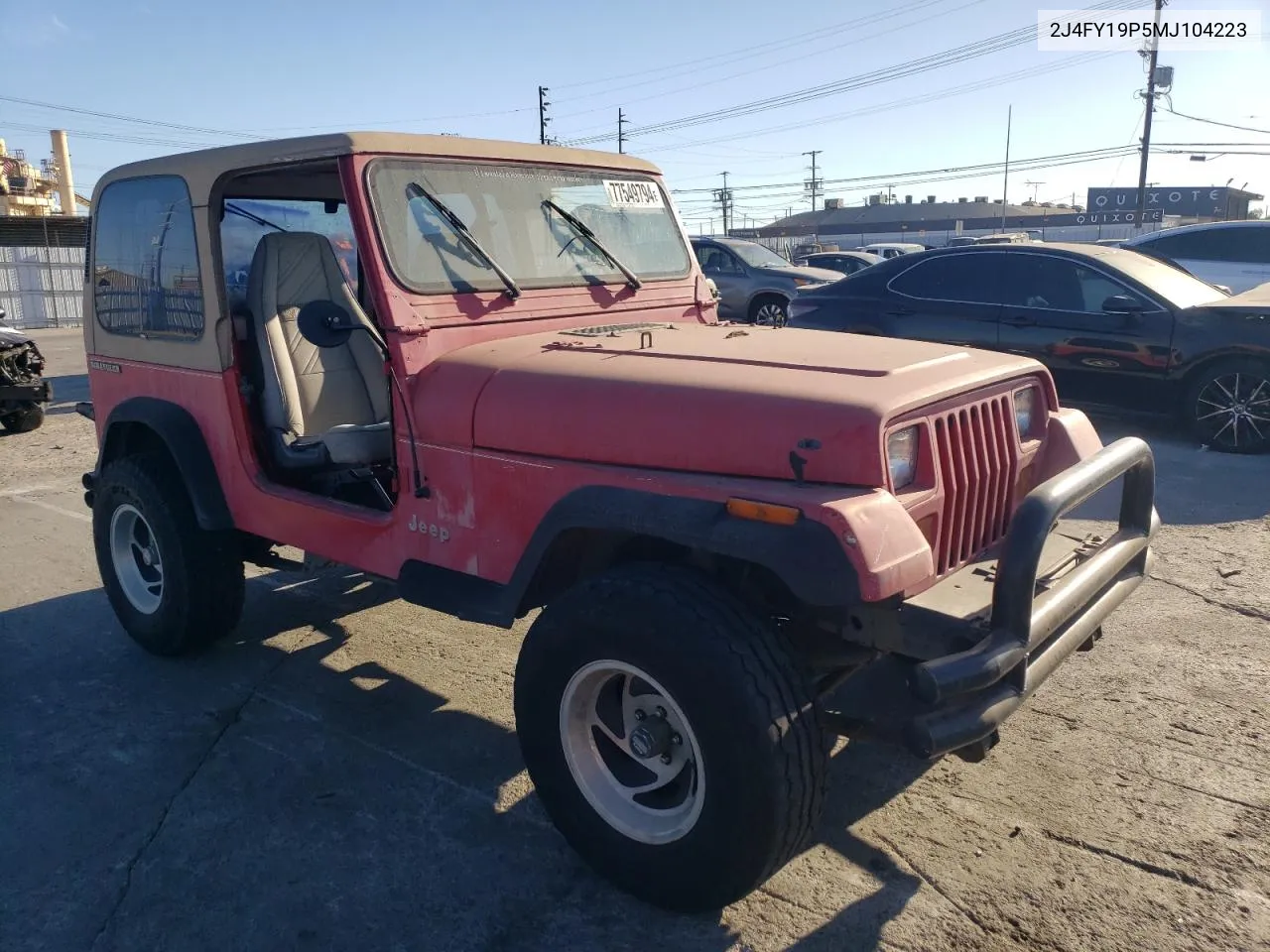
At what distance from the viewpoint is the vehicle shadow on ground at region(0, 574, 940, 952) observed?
2.64 metres

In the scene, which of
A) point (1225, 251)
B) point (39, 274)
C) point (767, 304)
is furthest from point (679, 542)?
point (39, 274)

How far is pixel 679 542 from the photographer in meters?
2.47

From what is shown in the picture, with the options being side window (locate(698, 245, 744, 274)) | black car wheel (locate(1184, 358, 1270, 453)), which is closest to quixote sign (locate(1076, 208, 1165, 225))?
side window (locate(698, 245, 744, 274))

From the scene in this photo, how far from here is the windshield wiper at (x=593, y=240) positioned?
3.82m

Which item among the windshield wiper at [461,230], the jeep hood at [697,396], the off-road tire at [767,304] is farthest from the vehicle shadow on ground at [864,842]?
the off-road tire at [767,304]

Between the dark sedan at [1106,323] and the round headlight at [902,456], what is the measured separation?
6.04m

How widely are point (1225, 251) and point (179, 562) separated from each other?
11.7m

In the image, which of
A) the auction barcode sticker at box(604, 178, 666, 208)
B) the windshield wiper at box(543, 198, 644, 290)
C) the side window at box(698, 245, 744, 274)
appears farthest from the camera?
the side window at box(698, 245, 744, 274)

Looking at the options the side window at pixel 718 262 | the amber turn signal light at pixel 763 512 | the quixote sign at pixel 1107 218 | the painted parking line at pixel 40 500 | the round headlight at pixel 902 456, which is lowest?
the painted parking line at pixel 40 500

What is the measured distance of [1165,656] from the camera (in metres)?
4.15

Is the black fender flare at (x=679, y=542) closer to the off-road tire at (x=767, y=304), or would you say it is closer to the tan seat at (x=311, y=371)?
the tan seat at (x=311, y=371)

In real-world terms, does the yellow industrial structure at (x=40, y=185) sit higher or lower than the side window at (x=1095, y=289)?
higher

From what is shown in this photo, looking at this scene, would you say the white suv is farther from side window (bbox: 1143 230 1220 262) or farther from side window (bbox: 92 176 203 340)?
side window (bbox: 92 176 203 340)

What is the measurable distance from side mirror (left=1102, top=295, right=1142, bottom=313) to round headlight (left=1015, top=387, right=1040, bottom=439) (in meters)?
5.09
